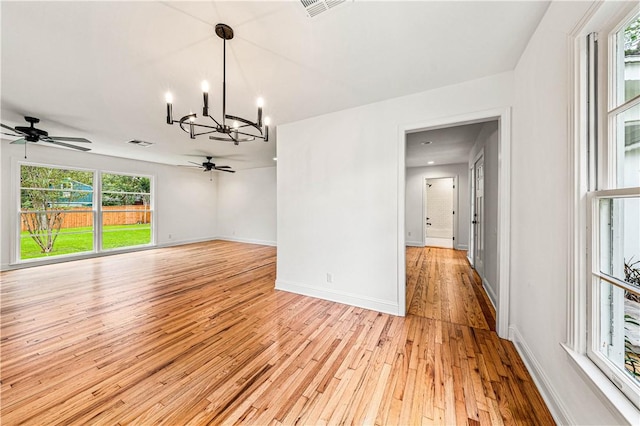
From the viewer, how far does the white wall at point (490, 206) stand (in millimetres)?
2973

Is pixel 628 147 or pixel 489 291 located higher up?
pixel 628 147

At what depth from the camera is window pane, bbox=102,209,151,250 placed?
6133 millimetres

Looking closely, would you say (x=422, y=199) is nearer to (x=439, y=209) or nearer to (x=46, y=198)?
(x=439, y=209)

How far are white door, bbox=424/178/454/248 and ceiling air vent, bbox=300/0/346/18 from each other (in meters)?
7.37

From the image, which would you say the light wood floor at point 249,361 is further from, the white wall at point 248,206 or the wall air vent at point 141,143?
the white wall at point 248,206

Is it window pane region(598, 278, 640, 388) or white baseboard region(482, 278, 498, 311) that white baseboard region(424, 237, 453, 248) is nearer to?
white baseboard region(482, 278, 498, 311)

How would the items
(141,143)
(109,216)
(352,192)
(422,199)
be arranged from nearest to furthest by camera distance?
(352,192)
(141,143)
(109,216)
(422,199)

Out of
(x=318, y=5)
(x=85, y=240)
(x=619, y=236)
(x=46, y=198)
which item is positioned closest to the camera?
(x=619, y=236)

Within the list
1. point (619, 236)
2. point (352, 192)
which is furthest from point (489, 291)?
point (619, 236)

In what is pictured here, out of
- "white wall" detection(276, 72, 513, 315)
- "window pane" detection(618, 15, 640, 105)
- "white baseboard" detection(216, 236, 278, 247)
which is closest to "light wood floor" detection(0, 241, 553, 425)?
"white wall" detection(276, 72, 513, 315)

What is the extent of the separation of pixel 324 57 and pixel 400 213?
5.90 feet

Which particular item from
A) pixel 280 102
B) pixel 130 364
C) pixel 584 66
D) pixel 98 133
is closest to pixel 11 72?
pixel 98 133

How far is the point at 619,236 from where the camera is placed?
1065 mm

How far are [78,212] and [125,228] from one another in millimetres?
1130
